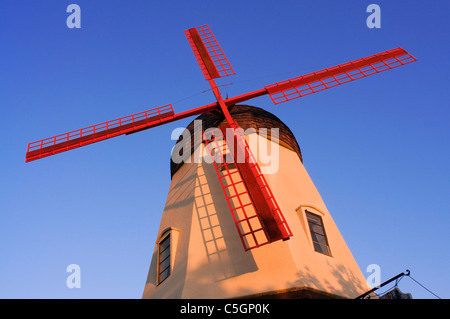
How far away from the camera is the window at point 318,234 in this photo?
8547 millimetres

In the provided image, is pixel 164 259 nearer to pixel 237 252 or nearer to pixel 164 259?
pixel 164 259

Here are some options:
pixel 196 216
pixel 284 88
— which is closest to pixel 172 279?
pixel 196 216

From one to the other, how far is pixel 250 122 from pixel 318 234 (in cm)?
350

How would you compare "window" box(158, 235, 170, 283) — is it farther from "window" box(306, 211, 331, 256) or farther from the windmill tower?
"window" box(306, 211, 331, 256)

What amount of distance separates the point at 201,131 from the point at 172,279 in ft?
13.5

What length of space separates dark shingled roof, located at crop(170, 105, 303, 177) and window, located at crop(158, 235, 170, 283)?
236 centimetres

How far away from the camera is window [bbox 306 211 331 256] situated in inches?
336

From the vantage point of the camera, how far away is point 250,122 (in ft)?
35.9

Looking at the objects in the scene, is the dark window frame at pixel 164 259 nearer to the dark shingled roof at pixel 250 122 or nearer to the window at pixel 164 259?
the window at pixel 164 259

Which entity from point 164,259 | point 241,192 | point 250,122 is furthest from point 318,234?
point 250,122

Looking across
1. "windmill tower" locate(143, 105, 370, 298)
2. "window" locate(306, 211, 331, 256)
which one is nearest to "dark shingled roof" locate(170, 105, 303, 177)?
"windmill tower" locate(143, 105, 370, 298)
